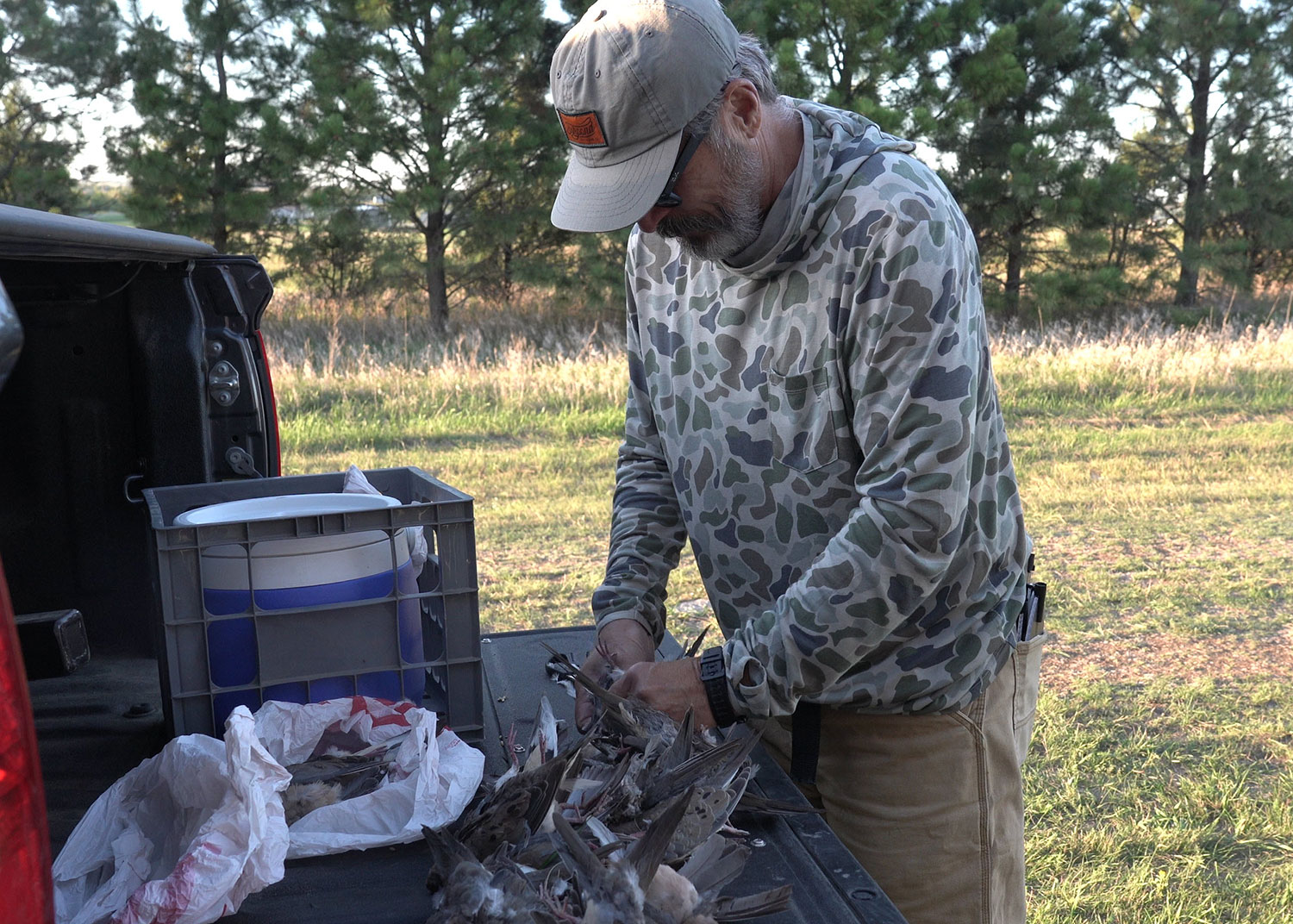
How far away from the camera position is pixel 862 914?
4.44 ft

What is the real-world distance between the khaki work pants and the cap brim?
948 millimetres

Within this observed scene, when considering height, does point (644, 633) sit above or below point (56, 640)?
below

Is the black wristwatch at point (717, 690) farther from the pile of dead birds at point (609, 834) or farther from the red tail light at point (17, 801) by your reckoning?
the red tail light at point (17, 801)

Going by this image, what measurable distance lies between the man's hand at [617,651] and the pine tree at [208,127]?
1616 cm

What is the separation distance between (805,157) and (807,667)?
80 cm

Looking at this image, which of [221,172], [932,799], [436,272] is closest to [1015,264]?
[436,272]

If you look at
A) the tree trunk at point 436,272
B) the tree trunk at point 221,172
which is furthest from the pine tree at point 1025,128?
the tree trunk at point 221,172

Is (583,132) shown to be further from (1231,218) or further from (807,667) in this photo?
(1231,218)

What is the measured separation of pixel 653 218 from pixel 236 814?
1071 mm

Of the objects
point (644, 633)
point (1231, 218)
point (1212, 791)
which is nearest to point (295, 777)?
point (644, 633)

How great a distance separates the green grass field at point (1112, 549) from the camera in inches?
137

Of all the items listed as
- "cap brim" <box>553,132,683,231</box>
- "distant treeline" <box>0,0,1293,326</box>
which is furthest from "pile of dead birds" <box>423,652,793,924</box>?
"distant treeline" <box>0,0,1293,326</box>

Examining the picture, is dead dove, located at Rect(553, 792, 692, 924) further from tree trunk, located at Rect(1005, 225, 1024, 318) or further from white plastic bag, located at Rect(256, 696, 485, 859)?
tree trunk, located at Rect(1005, 225, 1024, 318)

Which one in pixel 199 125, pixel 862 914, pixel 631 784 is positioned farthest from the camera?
pixel 199 125
